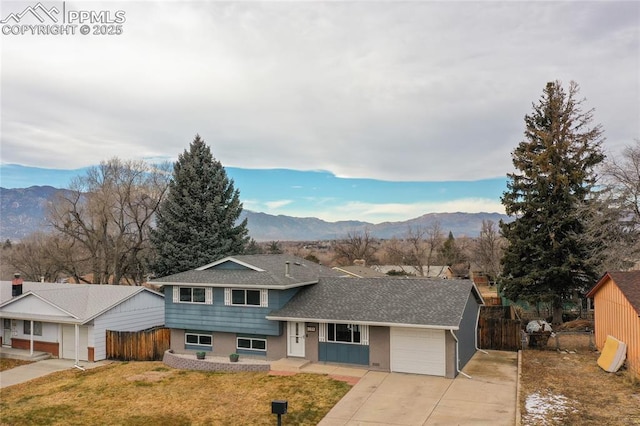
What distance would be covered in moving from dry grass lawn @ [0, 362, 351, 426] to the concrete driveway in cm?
85

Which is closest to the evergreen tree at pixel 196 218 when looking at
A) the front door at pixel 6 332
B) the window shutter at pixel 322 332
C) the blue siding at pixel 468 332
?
the front door at pixel 6 332

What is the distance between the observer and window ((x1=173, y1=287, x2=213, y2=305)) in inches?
934

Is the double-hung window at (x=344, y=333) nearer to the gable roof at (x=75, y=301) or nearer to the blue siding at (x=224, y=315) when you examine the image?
the blue siding at (x=224, y=315)

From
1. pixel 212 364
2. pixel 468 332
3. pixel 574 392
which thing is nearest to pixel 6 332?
pixel 212 364

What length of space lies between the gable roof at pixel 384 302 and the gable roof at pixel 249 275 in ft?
3.65

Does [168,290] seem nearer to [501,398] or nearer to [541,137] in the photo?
[501,398]

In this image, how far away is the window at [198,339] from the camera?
24109 mm

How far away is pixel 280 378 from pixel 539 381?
33.1 ft

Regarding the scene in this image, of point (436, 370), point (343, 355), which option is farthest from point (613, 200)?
point (343, 355)

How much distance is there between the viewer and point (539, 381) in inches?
725

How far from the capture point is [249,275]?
23.5 metres

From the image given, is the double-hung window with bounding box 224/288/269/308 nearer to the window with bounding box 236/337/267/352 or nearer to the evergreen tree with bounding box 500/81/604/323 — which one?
the window with bounding box 236/337/267/352

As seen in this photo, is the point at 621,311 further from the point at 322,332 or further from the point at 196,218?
the point at 196,218

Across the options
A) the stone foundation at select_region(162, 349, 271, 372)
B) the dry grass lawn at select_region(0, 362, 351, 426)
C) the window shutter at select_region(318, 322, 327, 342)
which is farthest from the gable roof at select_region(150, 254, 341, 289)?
the dry grass lawn at select_region(0, 362, 351, 426)
